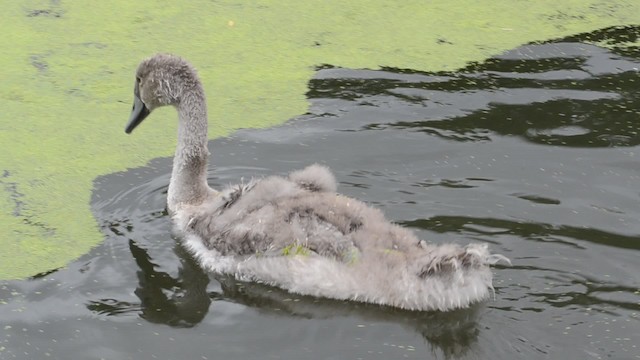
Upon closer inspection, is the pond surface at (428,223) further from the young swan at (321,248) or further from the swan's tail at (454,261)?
the swan's tail at (454,261)

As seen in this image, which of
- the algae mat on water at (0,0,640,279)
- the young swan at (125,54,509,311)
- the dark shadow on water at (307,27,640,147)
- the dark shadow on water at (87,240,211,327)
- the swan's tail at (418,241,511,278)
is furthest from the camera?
the dark shadow on water at (307,27,640,147)

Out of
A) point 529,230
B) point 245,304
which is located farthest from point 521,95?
point 245,304

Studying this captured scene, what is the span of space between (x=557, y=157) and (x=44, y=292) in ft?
10.0

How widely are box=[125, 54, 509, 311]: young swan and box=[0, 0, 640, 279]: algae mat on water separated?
0.67 metres

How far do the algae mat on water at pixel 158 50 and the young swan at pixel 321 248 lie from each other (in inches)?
26.5

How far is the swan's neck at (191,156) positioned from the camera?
622 centimetres

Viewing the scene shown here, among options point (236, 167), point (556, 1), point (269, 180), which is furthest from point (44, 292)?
point (556, 1)

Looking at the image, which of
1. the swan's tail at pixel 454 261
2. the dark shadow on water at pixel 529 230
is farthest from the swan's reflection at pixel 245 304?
the dark shadow on water at pixel 529 230

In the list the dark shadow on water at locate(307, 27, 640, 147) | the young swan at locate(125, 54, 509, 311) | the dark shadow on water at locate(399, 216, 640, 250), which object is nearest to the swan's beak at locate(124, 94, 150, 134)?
the young swan at locate(125, 54, 509, 311)

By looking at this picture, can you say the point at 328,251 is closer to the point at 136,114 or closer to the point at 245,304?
the point at 245,304

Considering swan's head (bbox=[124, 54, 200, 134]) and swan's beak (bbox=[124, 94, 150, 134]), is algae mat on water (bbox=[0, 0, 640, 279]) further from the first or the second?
swan's head (bbox=[124, 54, 200, 134])

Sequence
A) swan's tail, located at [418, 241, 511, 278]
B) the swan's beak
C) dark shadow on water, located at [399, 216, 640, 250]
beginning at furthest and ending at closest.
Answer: the swan's beak → dark shadow on water, located at [399, 216, 640, 250] → swan's tail, located at [418, 241, 511, 278]

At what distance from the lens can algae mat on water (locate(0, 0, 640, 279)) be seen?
20.8 ft

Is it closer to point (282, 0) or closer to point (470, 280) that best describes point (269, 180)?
point (470, 280)
